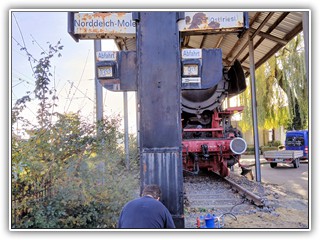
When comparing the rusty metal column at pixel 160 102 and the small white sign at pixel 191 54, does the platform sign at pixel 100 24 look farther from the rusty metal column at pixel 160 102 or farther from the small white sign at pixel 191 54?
the small white sign at pixel 191 54

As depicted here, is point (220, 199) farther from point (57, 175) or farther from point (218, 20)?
point (218, 20)

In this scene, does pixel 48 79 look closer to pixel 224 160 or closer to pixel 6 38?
pixel 6 38

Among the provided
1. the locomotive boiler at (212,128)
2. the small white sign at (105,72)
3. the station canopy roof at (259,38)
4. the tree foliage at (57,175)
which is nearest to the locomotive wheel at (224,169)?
the locomotive boiler at (212,128)

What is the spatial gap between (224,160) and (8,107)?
637 centimetres

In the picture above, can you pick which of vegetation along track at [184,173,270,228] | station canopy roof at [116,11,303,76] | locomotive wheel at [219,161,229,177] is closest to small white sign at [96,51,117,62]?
vegetation along track at [184,173,270,228]

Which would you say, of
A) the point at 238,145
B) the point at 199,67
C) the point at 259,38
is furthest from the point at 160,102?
the point at 259,38

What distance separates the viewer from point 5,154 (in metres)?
3.07

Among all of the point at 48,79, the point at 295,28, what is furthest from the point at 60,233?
the point at 295,28

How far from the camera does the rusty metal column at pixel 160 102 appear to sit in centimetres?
258

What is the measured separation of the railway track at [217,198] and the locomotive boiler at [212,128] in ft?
1.55

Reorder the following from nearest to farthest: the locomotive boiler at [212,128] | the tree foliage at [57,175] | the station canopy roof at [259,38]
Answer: the tree foliage at [57,175] < the station canopy roof at [259,38] < the locomotive boiler at [212,128]

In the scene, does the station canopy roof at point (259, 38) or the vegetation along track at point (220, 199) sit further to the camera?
the station canopy roof at point (259, 38)

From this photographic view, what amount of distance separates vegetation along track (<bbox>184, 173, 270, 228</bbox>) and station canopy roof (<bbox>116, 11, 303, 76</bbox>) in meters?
3.24

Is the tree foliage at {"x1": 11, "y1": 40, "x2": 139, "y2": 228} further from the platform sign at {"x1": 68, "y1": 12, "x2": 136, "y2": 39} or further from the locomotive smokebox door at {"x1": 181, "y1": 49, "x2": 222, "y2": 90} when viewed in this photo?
the locomotive smokebox door at {"x1": 181, "y1": 49, "x2": 222, "y2": 90}
